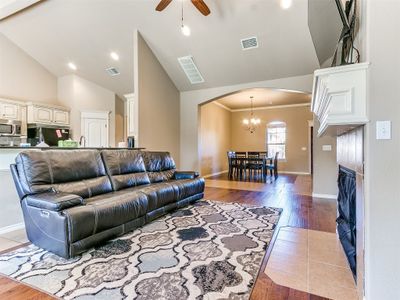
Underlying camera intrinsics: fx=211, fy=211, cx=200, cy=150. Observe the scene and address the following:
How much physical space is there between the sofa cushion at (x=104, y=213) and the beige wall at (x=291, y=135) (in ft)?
27.0

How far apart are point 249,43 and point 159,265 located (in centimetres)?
463

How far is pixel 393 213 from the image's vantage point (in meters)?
1.29

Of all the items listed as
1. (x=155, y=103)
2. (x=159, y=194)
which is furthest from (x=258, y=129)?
(x=159, y=194)

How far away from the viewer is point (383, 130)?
1310mm

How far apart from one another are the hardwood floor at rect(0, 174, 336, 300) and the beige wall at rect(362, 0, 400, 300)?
487mm

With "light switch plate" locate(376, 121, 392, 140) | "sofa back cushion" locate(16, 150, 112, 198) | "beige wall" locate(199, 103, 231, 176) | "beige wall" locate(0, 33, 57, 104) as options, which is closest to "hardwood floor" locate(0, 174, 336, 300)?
"sofa back cushion" locate(16, 150, 112, 198)

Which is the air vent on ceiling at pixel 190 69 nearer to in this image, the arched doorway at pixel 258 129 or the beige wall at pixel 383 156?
the arched doorway at pixel 258 129

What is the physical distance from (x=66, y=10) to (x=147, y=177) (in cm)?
427

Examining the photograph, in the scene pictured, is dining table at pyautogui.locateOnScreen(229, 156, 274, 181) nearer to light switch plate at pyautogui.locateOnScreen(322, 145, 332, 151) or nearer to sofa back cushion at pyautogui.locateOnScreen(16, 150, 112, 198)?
light switch plate at pyautogui.locateOnScreen(322, 145, 332, 151)

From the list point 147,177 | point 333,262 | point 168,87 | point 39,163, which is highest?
point 168,87

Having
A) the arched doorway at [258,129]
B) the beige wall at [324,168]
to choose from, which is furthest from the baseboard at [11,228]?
the arched doorway at [258,129]

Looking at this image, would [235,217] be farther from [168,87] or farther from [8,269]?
[168,87]

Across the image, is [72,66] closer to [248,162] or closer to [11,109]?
[11,109]

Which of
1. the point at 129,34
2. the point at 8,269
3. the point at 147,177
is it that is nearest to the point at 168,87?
the point at 129,34
